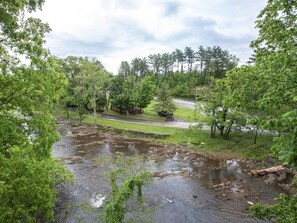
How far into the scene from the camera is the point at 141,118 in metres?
41.2

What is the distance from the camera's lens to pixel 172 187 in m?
17.5

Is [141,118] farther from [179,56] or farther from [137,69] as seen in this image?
[179,56]

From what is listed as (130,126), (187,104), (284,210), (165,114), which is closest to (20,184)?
(284,210)

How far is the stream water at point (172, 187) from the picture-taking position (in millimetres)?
13445

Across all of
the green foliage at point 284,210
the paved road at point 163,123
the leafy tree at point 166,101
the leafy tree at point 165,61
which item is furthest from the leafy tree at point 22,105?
the leafy tree at point 165,61

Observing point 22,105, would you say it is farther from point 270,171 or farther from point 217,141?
point 217,141

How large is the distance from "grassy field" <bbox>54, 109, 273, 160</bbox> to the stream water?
1.77m

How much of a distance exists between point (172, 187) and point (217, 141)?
1238cm

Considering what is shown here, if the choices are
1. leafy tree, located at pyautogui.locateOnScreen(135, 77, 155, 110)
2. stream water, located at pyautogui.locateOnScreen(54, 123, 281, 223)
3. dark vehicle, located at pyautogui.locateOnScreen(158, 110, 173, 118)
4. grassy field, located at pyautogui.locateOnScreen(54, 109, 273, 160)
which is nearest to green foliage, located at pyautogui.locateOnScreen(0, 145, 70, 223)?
stream water, located at pyautogui.locateOnScreen(54, 123, 281, 223)

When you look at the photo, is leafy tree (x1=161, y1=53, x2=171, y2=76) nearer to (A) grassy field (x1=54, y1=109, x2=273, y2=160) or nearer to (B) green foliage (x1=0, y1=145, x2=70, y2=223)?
(A) grassy field (x1=54, y1=109, x2=273, y2=160)

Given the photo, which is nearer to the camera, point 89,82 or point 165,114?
point 89,82

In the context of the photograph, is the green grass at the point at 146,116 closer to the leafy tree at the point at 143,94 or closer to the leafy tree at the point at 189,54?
the leafy tree at the point at 143,94

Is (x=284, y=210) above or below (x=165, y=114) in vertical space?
above

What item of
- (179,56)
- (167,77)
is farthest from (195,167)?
(179,56)
